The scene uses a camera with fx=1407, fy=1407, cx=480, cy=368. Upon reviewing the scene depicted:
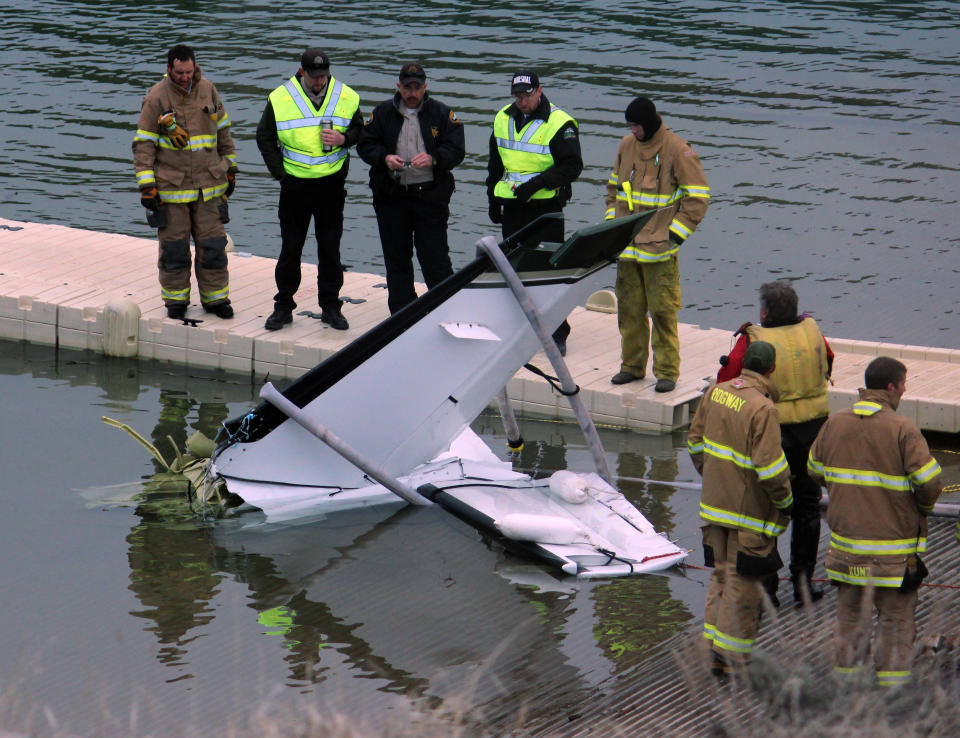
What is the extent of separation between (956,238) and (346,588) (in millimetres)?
9518

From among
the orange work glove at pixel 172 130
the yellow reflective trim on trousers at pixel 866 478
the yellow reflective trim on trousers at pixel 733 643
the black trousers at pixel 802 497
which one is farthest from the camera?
the orange work glove at pixel 172 130

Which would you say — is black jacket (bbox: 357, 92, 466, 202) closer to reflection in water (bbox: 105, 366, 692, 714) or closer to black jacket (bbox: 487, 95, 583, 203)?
black jacket (bbox: 487, 95, 583, 203)

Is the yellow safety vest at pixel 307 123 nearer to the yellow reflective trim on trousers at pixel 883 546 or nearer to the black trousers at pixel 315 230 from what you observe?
the black trousers at pixel 315 230

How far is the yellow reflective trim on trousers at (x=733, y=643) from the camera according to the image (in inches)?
243

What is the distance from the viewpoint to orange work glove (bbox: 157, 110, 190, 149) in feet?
33.7

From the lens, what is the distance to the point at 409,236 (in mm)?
10633

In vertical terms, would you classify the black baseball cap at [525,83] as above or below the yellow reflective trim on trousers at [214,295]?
above

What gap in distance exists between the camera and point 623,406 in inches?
385

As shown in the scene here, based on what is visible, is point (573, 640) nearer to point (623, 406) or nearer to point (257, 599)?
point (257, 599)

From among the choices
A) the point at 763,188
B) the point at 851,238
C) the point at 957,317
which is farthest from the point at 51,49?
the point at 957,317

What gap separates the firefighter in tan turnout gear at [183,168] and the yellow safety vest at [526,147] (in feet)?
6.93

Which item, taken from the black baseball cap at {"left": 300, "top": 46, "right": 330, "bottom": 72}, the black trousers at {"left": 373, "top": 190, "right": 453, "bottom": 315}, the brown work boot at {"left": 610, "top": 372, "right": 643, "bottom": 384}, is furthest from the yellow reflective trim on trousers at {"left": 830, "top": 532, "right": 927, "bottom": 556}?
the black baseball cap at {"left": 300, "top": 46, "right": 330, "bottom": 72}

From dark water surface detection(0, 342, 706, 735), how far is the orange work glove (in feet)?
7.85

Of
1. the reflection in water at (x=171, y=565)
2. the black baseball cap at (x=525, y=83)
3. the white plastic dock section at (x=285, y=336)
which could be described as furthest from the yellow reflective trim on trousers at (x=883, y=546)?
the black baseball cap at (x=525, y=83)
